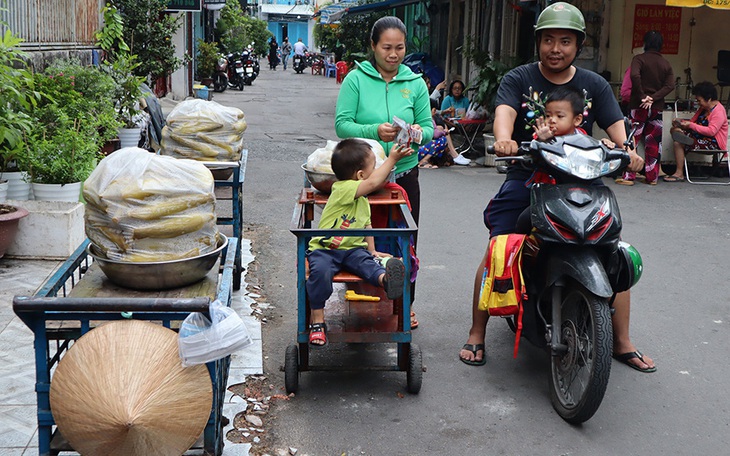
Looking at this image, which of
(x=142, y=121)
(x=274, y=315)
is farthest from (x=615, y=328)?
(x=142, y=121)

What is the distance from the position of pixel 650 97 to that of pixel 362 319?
7.87m

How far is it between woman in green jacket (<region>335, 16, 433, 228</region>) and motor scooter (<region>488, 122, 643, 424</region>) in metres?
0.97

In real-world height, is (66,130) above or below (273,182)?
above

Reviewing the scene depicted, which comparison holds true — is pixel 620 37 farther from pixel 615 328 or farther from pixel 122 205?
pixel 122 205

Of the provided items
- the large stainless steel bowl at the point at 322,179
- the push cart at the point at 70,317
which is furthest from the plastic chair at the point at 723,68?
the push cart at the point at 70,317

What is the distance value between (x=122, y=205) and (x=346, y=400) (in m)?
1.69

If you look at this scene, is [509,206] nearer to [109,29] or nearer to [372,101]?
[372,101]

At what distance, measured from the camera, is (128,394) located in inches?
110

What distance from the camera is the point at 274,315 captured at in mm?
5715

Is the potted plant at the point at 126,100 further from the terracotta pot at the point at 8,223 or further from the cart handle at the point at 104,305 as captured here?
the cart handle at the point at 104,305

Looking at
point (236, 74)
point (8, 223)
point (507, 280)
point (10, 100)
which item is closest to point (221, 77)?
point (236, 74)

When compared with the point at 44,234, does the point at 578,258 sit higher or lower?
higher

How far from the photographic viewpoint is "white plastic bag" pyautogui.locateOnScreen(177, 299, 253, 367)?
113 inches

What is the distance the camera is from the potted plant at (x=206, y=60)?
2514 centimetres
